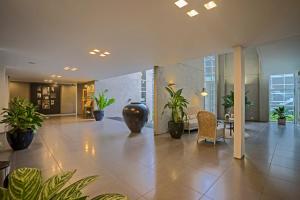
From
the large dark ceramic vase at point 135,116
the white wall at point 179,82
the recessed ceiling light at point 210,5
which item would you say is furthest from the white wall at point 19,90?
the recessed ceiling light at point 210,5

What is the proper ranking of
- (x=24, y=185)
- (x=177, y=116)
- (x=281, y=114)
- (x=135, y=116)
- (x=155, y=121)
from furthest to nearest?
(x=281, y=114) < (x=135, y=116) < (x=155, y=121) < (x=177, y=116) < (x=24, y=185)

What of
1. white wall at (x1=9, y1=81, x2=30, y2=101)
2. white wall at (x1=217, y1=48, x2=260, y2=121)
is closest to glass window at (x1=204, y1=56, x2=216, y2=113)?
white wall at (x1=217, y1=48, x2=260, y2=121)

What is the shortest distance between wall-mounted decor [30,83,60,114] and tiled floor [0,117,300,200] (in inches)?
365

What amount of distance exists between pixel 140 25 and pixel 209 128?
392 centimetres

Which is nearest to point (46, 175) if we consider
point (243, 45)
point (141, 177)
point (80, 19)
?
point (141, 177)

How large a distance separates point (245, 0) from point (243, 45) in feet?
6.90

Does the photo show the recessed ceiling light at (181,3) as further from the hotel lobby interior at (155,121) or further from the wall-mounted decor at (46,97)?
the wall-mounted decor at (46,97)

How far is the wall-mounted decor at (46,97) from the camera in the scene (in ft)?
44.6

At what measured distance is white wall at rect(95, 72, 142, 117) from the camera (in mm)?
12594

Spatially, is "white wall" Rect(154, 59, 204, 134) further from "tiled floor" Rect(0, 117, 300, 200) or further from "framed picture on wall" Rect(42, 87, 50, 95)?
"framed picture on wall" Rect(42, 87, 50, 95)

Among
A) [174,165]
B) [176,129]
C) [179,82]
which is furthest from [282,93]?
[174,165]

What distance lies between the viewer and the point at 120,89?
43.5 feet

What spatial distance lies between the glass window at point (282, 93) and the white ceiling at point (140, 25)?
9.04 metres

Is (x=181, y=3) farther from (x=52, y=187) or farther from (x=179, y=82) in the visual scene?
(x=179, y=82)
